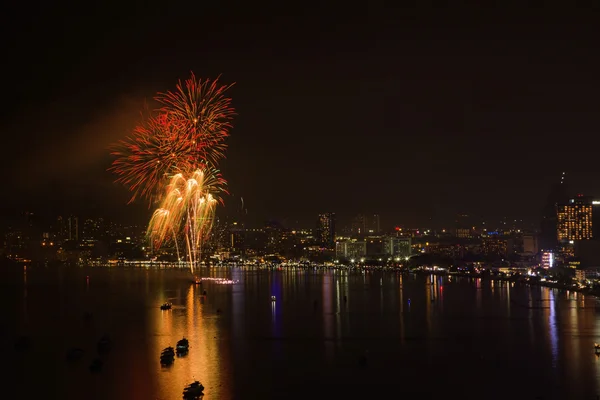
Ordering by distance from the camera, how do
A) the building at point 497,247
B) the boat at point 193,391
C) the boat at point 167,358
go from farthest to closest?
the building at point 497,247 < the boat at point 167,358 < the boat at point 193,391

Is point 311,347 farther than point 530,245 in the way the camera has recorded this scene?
No

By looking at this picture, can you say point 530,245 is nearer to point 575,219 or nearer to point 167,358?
point 575,219

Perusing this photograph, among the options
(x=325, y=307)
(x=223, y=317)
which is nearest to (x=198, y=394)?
(x=223, y=317)

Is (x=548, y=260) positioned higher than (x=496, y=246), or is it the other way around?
(x=496, y=246)

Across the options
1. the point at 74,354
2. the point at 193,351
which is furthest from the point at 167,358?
the point at 74,354

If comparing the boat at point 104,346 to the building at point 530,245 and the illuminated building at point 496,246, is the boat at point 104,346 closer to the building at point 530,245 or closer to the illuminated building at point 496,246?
the building at point 530,245

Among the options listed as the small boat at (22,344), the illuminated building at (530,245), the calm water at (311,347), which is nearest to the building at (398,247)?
the illuminated building at (530,245)

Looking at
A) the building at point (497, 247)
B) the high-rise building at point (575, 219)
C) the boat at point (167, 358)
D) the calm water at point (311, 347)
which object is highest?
the high-rise building at point (575, 219)
